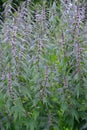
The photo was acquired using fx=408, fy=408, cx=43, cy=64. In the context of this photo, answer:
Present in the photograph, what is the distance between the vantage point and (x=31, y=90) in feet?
13.7

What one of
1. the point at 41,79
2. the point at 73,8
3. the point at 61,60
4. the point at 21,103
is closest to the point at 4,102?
the point at 21,103

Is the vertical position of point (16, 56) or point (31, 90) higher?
point (16, 56)

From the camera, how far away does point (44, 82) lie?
4.00m

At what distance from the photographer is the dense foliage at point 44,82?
4.03 metres

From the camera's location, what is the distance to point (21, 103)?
13.3 ft

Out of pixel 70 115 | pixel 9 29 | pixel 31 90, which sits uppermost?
pixel 9 29

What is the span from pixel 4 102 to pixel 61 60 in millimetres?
715

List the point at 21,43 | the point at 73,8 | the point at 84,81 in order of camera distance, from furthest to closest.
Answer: the point at 73,8
the point at 21,43
the point at 84,81

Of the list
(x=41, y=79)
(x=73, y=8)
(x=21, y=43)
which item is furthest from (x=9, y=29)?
(x=73, y=8)

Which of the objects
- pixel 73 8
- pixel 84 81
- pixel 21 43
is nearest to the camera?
pixel 84 81

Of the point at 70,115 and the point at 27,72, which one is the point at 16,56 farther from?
the point at 70,115

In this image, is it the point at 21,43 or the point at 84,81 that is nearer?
the point at 84,81

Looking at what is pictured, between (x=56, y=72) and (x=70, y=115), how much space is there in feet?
1.51

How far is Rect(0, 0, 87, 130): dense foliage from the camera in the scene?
4.03m
